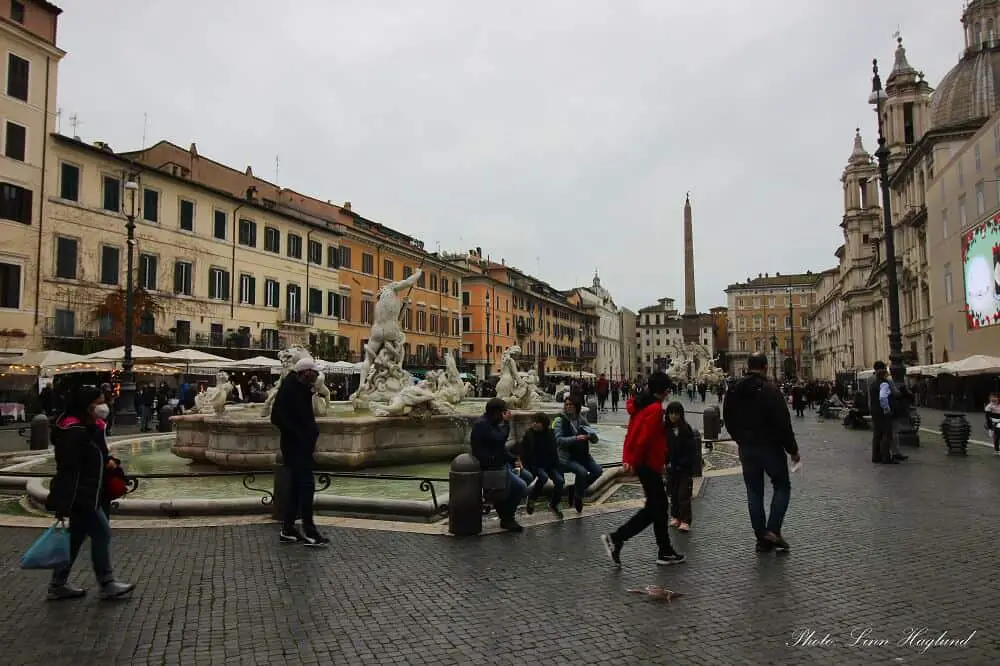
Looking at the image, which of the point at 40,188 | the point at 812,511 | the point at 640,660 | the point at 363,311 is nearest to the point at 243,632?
the point at 640,660

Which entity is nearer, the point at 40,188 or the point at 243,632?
the point at 243,632

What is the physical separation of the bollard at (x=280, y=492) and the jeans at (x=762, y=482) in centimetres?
443

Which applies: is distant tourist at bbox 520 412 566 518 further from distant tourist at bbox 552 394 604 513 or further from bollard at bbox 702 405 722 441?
bollard at bbox 702 405 722 441

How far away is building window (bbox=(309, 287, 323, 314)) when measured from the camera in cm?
4303

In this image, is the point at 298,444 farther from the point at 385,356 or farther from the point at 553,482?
the point at 385,356

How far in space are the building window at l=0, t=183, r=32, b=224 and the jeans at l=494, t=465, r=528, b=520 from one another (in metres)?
27.3

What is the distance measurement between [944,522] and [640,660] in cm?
525

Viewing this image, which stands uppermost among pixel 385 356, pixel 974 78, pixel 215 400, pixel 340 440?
pixel 974 78

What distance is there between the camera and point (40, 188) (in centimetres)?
2800

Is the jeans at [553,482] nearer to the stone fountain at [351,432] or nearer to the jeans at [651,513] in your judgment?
the jeans at [651,513]

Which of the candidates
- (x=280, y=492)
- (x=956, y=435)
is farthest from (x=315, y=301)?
(x=280, y=492)

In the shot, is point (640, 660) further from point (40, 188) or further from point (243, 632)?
point (40, 188)

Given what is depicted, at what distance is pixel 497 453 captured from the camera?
7348 mm

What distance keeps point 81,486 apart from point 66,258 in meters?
28.2
